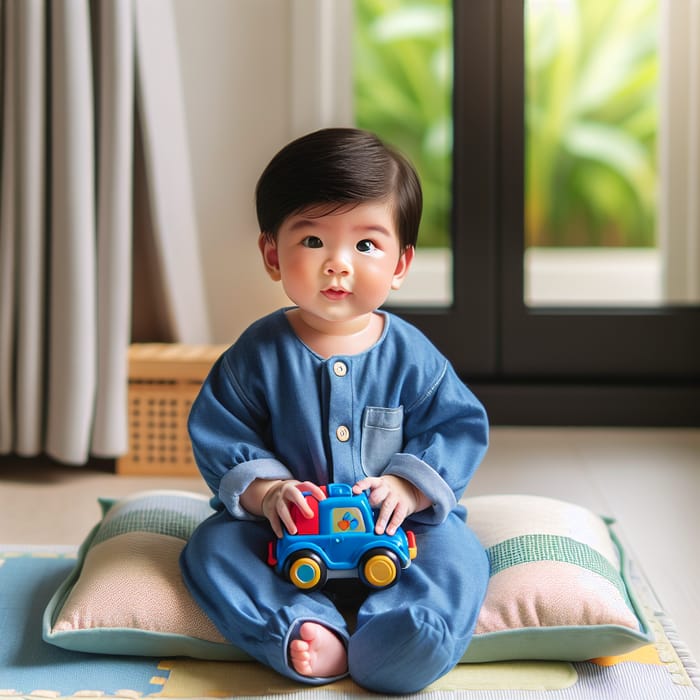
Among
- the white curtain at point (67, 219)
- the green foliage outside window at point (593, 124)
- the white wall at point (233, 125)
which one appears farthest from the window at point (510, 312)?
the green foliage outside window at point (593, 124)

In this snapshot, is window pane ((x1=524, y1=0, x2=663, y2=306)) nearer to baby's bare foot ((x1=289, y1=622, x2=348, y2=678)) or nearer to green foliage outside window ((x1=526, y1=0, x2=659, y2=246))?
green foliage outside window ((x1=526, y1=0, x2=659, y2=246))

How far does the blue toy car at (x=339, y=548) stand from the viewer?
1.15m

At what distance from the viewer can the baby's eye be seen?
48.1 inches

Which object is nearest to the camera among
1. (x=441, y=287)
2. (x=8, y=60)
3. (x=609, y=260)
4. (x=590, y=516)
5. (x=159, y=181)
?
(x=590, y=516)

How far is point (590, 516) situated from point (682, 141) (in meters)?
1.80

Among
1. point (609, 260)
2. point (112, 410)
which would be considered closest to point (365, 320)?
point (112, 410)

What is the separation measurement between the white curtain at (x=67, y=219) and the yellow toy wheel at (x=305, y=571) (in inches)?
35.2

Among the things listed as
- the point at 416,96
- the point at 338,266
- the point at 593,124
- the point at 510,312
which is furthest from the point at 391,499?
the point at 593,124

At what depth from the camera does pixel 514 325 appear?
2428 mm

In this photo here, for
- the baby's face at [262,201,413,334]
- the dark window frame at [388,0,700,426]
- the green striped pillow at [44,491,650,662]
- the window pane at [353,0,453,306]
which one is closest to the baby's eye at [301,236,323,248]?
the baby's face at [262,201,413,334]

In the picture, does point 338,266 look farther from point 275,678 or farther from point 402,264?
point 275,678

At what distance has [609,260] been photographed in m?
4.17

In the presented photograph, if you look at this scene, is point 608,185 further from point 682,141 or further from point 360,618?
point 360,618

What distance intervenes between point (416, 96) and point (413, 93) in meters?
0.02
